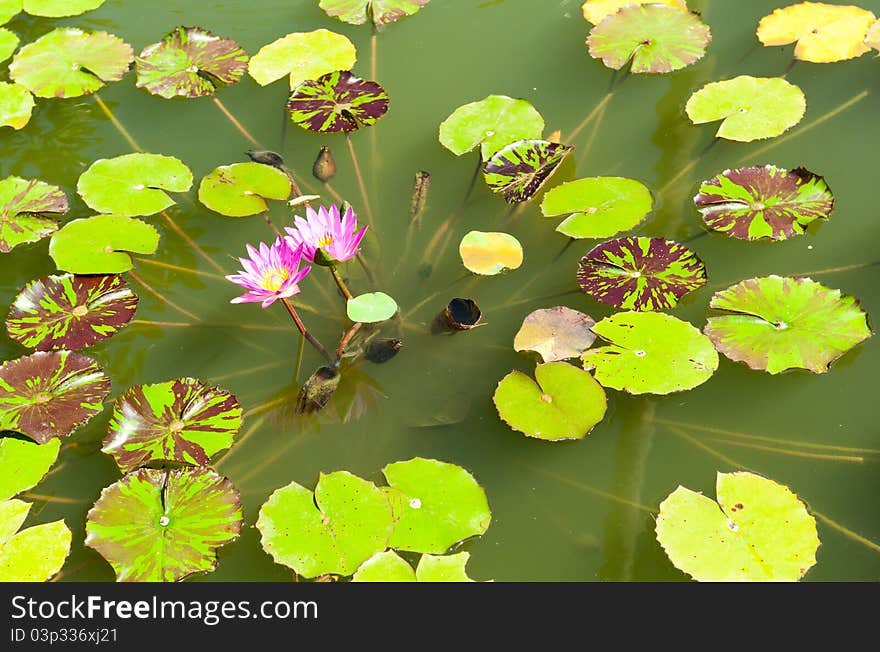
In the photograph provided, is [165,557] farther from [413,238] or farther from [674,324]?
[674,324]

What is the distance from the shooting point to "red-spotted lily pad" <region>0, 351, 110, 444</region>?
2.27 metres

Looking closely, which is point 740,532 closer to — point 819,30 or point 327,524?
point 327,524

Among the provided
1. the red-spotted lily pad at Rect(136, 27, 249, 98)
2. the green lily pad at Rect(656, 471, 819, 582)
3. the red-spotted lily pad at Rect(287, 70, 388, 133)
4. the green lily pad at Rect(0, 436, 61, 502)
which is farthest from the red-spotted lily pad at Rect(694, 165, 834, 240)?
the green lily pad at Rect(0, 436, 61, 502)

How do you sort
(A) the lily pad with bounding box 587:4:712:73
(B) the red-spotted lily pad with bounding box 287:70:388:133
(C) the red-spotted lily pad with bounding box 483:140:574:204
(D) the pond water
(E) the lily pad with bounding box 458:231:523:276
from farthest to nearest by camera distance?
(A) the lily pad with bounding box 587:4:712:73, (B) the red-spotted lily pad with bounding box 287:70:388:133, (C) the red-spotted lily pad with bounding box 483:140:574:204, (E) the lily pad with bounding box 458:231:523:276, (D) the pond water

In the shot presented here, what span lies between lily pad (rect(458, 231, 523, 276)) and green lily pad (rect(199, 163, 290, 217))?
29.8 inches

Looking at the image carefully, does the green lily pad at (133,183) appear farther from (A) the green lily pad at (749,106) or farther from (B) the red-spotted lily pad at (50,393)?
(A) the green lily pad at (749,106)

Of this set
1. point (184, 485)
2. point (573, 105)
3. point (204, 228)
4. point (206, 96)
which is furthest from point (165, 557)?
point (573, 105)

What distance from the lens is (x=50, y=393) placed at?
235 cm

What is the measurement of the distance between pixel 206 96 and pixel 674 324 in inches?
88.3

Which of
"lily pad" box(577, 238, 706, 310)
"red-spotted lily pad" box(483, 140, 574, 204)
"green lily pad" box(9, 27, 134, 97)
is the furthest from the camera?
"green lily pad" box(9, 27, 134, 97)

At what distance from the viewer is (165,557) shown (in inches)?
79.0

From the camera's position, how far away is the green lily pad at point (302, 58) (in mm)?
3246

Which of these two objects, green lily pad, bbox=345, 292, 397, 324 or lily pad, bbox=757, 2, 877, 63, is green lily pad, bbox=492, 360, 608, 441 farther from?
lily pad, bbox=757, 2, 877, 63

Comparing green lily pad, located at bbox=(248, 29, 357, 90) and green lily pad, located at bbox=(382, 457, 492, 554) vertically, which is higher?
green lily pad, located at bbox=(248, 29, 357, 90)
